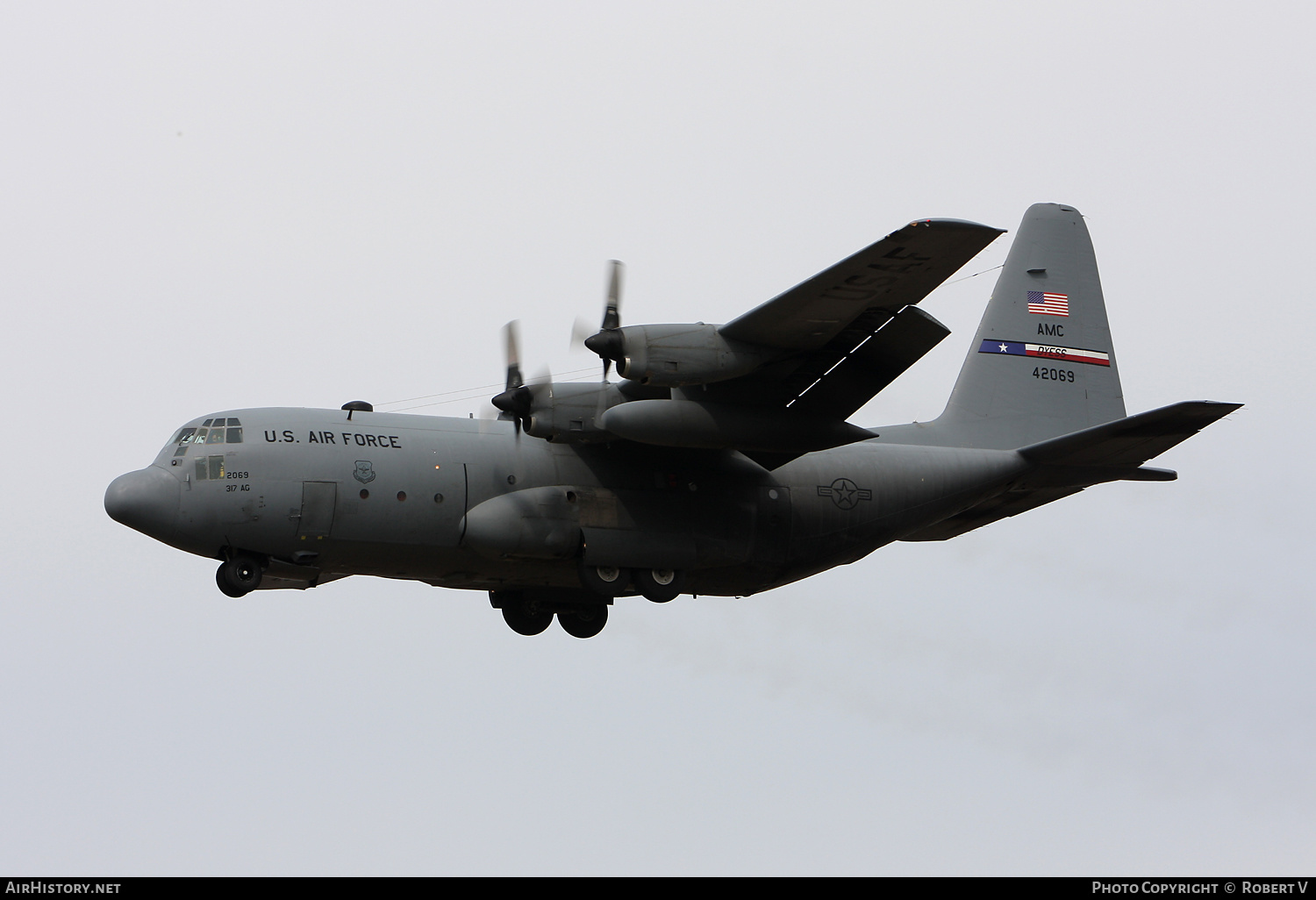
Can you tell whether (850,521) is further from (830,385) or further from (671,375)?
(671,375)

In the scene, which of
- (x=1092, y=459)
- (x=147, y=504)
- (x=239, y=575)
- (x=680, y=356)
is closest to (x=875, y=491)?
(x=1092, y=459)

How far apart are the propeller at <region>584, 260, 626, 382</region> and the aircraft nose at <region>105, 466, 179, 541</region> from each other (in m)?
5.03

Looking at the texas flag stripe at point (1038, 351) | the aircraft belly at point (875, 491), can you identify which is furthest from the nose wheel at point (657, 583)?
the texas flag stripe at point (1038, 351)

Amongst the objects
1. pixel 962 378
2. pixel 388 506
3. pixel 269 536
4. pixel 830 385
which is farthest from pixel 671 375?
pixel 962 378

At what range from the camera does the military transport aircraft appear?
1698 cm

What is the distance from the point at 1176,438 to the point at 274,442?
11030 millimetres

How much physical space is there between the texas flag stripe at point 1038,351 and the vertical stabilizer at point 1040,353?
1 cm

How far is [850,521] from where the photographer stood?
19812 millimetres

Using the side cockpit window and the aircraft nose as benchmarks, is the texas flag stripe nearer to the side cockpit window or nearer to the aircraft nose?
the side cockpit window

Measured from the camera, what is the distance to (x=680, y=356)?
16812 mm

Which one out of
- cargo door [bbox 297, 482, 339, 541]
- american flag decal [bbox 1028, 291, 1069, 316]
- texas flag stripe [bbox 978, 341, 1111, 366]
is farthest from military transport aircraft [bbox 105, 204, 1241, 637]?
american flag decal [bbox 1028, 291, 1069, 316]

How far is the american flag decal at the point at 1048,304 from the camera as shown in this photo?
875 inches

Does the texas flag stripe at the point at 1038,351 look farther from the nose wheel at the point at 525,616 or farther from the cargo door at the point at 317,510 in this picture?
the cargo door at the point at 317,510
